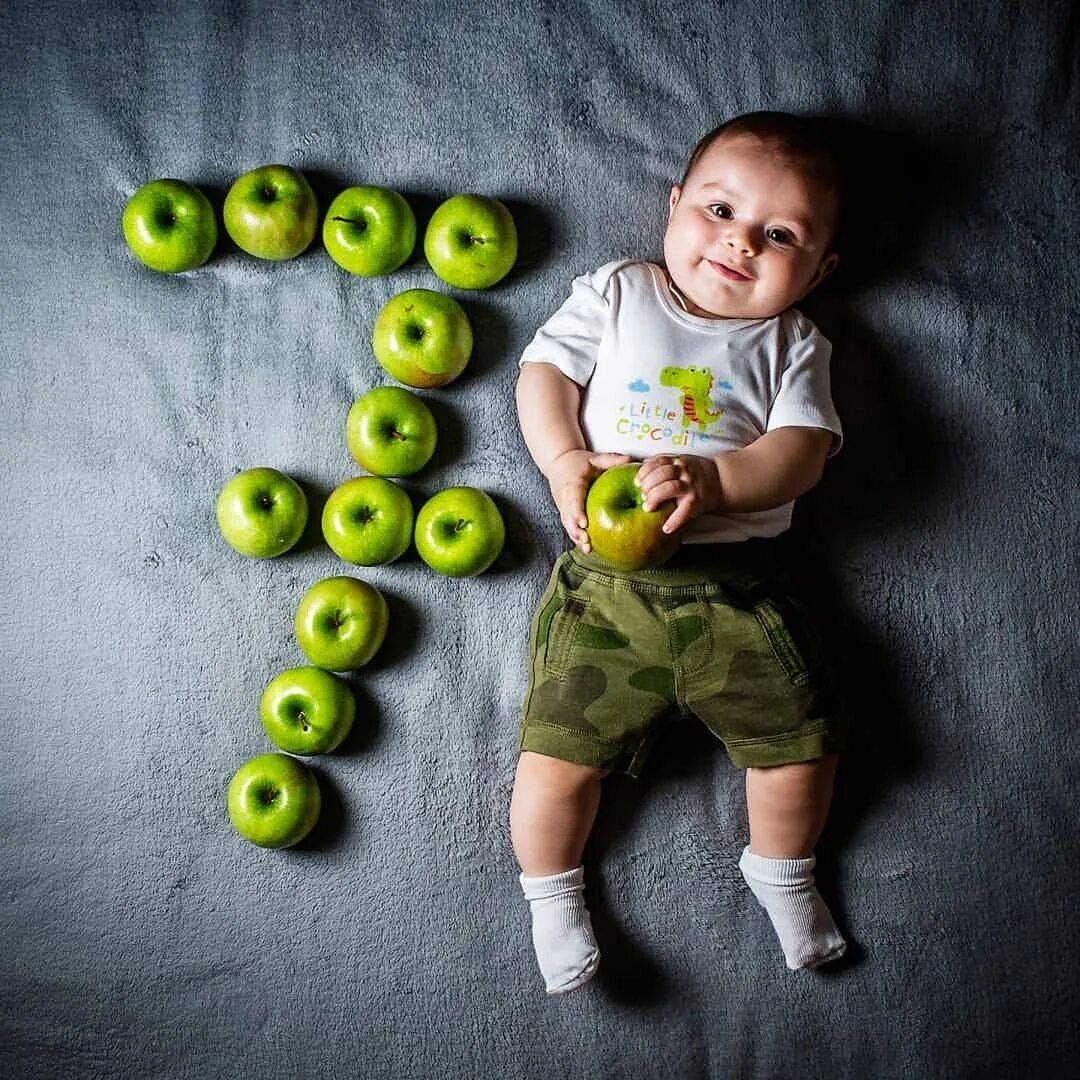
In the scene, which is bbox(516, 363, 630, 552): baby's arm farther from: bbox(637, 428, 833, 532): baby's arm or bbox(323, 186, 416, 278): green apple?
bbox(323, 186, 416, 278): green apple

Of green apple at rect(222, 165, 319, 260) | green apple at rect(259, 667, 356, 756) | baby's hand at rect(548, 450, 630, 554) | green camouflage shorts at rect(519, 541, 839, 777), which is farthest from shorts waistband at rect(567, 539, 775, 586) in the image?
green apple at rect(222, 165, 319, 260)

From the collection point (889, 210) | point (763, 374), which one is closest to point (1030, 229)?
point (889, 210)

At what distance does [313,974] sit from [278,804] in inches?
9.6

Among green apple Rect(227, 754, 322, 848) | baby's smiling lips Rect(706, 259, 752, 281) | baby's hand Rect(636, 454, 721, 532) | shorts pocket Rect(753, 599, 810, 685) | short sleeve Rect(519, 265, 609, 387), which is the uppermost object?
baby's smiling lips Rect(706, 259, 752, 281)

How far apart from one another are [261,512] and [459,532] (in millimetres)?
264

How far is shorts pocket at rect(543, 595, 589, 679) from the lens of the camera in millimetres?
1252

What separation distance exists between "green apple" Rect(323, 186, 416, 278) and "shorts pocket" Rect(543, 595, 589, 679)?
523 mm

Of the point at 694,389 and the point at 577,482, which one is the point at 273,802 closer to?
the point at 577,482

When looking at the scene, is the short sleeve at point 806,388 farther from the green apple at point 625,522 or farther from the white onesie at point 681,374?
the green apple at point 625,522

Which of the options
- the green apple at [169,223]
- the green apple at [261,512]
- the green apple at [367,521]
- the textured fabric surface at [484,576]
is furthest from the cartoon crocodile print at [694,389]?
the green apple at [169,223]

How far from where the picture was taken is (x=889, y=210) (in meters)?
1.37

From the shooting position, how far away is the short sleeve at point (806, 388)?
4.06 ft

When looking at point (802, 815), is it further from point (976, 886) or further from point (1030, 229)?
point (1030, 229)

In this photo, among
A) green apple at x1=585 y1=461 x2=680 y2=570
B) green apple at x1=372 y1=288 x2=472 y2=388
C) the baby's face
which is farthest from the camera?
green apple at x1=372 y1=288 x2=472 y2=388
